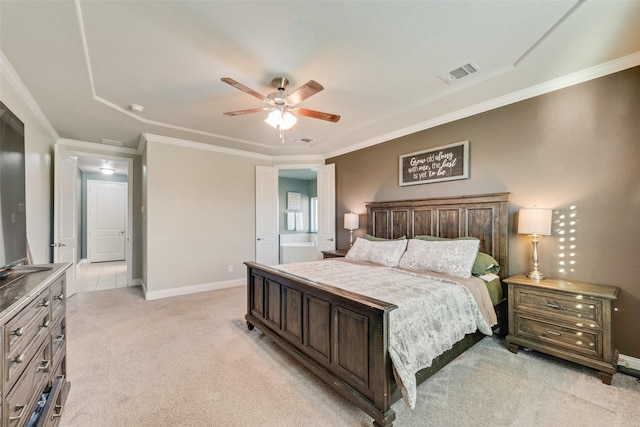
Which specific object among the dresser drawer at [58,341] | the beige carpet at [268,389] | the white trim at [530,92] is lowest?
the beige carpet at [268,389]

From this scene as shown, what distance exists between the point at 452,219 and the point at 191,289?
4213 mm

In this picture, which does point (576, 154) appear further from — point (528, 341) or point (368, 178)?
point (368, 178)

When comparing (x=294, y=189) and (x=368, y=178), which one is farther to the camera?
(x=294, y=189)

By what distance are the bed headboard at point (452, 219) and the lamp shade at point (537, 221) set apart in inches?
12.5

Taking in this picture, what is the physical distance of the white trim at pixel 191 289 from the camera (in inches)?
169

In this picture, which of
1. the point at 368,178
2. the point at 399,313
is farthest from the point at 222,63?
the point at 368,178

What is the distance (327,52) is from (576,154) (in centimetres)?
250

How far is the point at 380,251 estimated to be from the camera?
3.51 metres

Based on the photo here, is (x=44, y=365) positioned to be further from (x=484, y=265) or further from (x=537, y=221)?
(x=537, y=221)

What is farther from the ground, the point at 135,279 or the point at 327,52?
the point at 327,52

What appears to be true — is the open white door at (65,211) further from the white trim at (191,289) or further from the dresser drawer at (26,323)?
the dresser drawer at (26,323)

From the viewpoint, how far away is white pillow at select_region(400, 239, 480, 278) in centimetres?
276

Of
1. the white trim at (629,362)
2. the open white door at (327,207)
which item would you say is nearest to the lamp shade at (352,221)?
the open white door at (327,207)

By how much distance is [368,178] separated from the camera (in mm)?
4613
